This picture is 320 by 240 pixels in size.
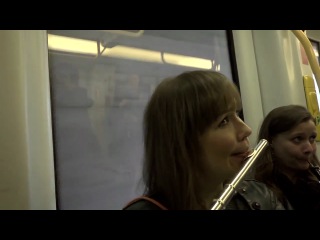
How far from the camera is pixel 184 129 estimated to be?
0.59m

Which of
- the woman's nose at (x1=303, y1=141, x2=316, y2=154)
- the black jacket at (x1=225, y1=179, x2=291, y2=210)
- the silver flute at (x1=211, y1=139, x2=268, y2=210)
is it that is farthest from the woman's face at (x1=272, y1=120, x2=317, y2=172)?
the silver flute at (x1=211, y1=139, x2=268, y2=210)

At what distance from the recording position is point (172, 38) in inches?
49.6

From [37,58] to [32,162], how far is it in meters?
0.27

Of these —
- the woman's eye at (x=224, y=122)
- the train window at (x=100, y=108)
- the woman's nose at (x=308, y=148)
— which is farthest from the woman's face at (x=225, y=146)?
the woman's nose at (x=308, y=148)

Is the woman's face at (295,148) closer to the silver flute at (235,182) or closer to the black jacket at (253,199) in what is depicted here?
the black jacket at (253,199)

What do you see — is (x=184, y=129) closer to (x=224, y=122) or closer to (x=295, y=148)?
(x=224, y=122)

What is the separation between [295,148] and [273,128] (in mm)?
89

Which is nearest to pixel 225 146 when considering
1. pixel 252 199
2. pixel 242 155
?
pixel 242 155

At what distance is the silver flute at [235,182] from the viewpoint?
405 millimetres

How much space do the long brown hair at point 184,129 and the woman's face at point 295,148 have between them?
1.36 feet

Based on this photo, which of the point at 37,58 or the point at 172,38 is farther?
the point at 172,38

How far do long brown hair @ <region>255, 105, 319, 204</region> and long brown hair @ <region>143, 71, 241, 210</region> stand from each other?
38 centimetres
